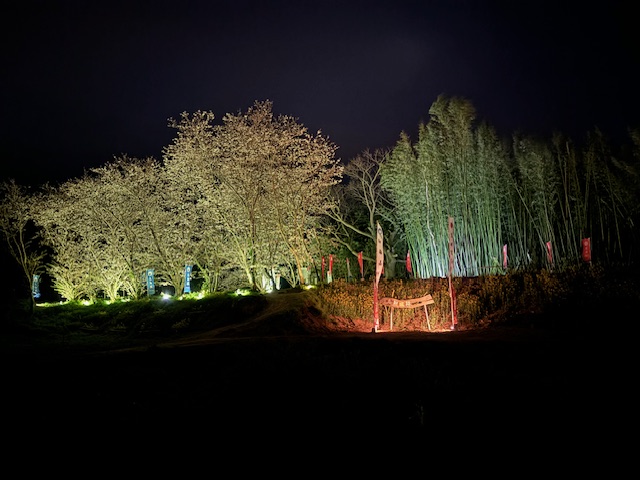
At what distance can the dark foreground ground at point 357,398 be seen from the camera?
4430 mm

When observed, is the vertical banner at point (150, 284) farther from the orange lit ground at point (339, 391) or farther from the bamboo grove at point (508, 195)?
the orange lit ground at point (339, 391)

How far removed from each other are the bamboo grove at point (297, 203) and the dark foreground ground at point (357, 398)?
40.1ft

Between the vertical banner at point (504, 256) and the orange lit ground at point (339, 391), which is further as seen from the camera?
the vertical banner at point (504, 256)

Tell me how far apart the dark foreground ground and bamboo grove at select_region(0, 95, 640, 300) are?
12.2 meters

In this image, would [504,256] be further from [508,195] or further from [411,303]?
[411,303]

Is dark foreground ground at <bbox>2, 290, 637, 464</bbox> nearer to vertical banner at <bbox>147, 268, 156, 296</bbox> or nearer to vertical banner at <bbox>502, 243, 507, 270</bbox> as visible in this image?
vertical banner at <bbox>502, 243, 507, 270</bbox>

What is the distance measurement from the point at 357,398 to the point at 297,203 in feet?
59.8

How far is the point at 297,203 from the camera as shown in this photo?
23.0 m

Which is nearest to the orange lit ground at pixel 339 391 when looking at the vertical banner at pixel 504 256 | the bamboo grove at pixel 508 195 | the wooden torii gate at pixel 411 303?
the wooden torii gate at pixel 411 303

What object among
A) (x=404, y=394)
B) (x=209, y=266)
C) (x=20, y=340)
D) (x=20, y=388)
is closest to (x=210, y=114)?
(x=209, y=266)

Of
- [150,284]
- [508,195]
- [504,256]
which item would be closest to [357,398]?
[504,256]

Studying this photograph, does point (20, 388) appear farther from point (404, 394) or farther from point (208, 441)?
point (404, 394)

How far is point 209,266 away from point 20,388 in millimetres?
19601

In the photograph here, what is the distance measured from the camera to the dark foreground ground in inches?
174
